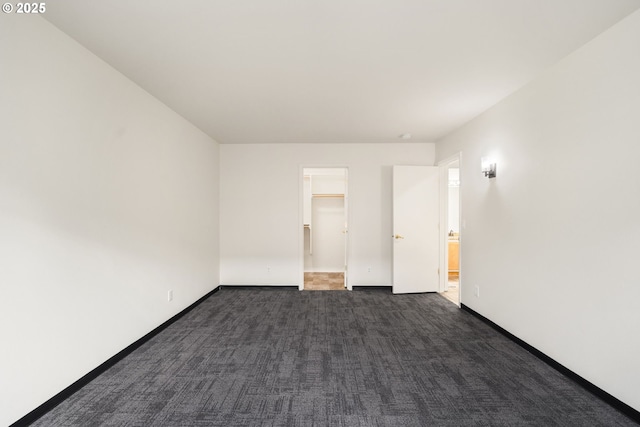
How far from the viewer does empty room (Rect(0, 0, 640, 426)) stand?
5.98ft

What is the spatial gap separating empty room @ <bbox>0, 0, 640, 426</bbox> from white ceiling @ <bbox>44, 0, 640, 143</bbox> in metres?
0.02

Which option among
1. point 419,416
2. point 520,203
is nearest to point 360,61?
point 520,203

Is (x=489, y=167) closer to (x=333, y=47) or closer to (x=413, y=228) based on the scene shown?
(x=413, y=228)

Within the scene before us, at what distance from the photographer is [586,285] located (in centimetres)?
218

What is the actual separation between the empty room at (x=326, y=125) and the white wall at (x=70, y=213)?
0.05ft

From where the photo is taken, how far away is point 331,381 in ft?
7.50

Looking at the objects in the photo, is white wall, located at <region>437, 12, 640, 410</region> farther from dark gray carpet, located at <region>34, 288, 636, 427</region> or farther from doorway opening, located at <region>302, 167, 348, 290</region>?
doorway opening, located at <region>302, 167, 348, 290</region>

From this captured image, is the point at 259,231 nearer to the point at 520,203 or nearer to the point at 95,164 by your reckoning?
the point at 95,164

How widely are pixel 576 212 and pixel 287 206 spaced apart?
3.87 metres

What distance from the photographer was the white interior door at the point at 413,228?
4883 millimetres

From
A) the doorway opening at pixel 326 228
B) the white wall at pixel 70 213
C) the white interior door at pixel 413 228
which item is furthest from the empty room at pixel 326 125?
the doorway opening at pixel 326 228

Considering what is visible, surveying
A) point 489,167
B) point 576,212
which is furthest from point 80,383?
point 489,167

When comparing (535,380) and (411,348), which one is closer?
(535,380)

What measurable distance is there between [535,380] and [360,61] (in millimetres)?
2891
